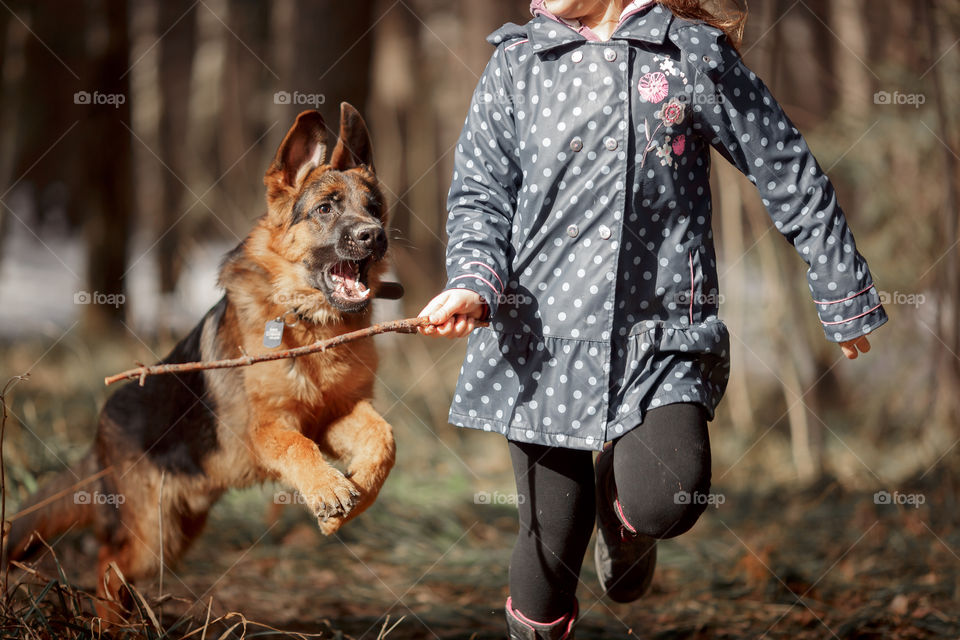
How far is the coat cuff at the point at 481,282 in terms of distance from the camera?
2.54 meters

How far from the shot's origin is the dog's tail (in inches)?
144

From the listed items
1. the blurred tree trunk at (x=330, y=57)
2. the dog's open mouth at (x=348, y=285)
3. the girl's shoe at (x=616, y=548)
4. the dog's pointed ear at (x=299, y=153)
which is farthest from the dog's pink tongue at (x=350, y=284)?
the blurred tree trunk at (x=330, y=57)

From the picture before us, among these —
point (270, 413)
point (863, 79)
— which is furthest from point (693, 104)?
point (863, 79)

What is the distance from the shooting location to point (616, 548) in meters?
3.01

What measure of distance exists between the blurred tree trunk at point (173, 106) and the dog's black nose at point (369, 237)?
6.58 metres

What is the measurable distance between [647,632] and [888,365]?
169 inches

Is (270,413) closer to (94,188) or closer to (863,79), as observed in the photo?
(863,79)

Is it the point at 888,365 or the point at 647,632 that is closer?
the point at 647,632

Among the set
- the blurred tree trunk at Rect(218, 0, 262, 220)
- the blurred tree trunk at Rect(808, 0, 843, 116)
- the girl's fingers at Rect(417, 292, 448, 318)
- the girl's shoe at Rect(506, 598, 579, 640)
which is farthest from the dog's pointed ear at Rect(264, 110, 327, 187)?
the blurred tree trunk at Rect(218, 0, 262, 220)

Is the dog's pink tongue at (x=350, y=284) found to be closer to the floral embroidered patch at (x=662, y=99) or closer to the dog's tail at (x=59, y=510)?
the floral embroidered patch at (x=662, y=99)

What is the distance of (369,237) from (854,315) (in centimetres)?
162

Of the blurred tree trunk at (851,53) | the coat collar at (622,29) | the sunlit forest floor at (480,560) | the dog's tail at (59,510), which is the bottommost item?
the sunlit forest floor at (480,560)

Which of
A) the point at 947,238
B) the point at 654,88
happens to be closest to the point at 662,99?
the point at 654,88

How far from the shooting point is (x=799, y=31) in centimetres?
947
